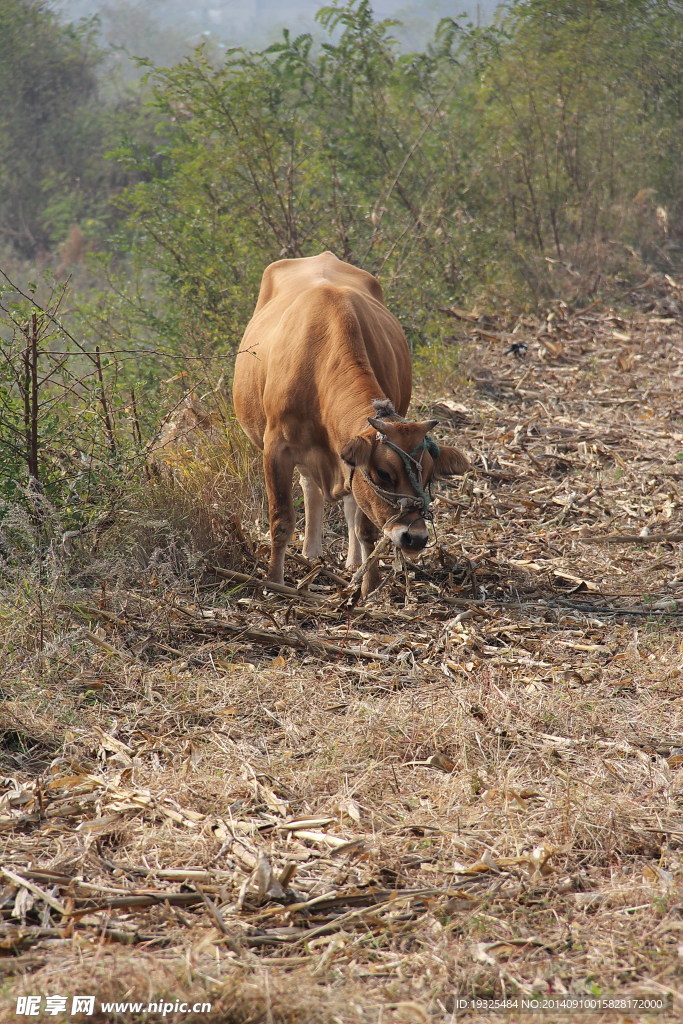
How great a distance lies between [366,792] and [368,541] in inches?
83.7

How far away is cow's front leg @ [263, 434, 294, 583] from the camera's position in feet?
18.5

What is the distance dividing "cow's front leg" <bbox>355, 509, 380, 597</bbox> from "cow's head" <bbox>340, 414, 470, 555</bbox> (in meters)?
0.40

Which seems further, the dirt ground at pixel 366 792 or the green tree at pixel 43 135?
the green tree at pixel 43 135

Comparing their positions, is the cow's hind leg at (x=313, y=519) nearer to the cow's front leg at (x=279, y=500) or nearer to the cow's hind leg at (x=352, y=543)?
the cow's hind leg at (x=352, y=543)

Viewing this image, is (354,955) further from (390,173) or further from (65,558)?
(390,173)

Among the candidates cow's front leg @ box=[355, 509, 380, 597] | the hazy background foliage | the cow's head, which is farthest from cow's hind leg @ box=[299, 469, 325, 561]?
the cow's head

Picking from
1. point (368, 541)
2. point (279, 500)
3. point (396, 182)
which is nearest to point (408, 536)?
point (368, 541)

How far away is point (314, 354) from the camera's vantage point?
5.47m

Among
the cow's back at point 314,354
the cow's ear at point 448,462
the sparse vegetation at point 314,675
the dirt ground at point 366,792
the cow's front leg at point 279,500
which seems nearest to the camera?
the dirt ground at point 366,792

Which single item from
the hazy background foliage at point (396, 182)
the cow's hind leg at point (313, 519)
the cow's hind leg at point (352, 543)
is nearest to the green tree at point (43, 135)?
the hazy background foliage at point (396, 182)

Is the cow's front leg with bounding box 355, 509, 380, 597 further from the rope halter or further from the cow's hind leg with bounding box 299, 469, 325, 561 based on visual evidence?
the cow's hind leg with bounding box 299, 469, 325, 561

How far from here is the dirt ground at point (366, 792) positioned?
257 centimetres

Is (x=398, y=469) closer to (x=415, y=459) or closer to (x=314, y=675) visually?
(x=415, y=459)

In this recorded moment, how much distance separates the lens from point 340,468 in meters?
5.32
